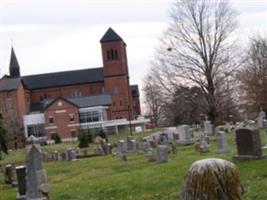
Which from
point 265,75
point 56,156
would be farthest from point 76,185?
point 265,75

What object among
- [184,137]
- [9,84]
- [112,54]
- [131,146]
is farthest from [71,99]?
[131,146]

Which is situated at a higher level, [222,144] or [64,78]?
[64,78]

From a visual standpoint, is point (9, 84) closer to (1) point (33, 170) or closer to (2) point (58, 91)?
(2) point (58, 91)

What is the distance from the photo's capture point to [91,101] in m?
114

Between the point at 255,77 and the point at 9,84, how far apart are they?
70.3 meters

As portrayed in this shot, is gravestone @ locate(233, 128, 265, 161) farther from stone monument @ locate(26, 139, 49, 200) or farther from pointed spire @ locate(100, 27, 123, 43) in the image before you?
pointed spire @ locate(100, 27, 123, 43)

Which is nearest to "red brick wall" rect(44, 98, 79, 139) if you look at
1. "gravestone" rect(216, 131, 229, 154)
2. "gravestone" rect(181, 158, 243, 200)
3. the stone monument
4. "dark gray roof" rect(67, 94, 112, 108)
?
"dark gray roof" rect(67, 94, 112, 108)

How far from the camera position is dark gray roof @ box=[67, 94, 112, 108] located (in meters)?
114

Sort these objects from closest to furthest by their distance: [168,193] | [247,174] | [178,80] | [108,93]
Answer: [168,193]
[247,174]
[178,80]
[108,93]

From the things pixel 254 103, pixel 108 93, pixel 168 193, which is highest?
pixel 108 93

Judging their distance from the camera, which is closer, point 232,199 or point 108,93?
point 232,199

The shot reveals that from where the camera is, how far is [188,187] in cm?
407

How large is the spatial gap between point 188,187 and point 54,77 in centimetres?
13290

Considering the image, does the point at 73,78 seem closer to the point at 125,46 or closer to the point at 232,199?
the point at 125,46
